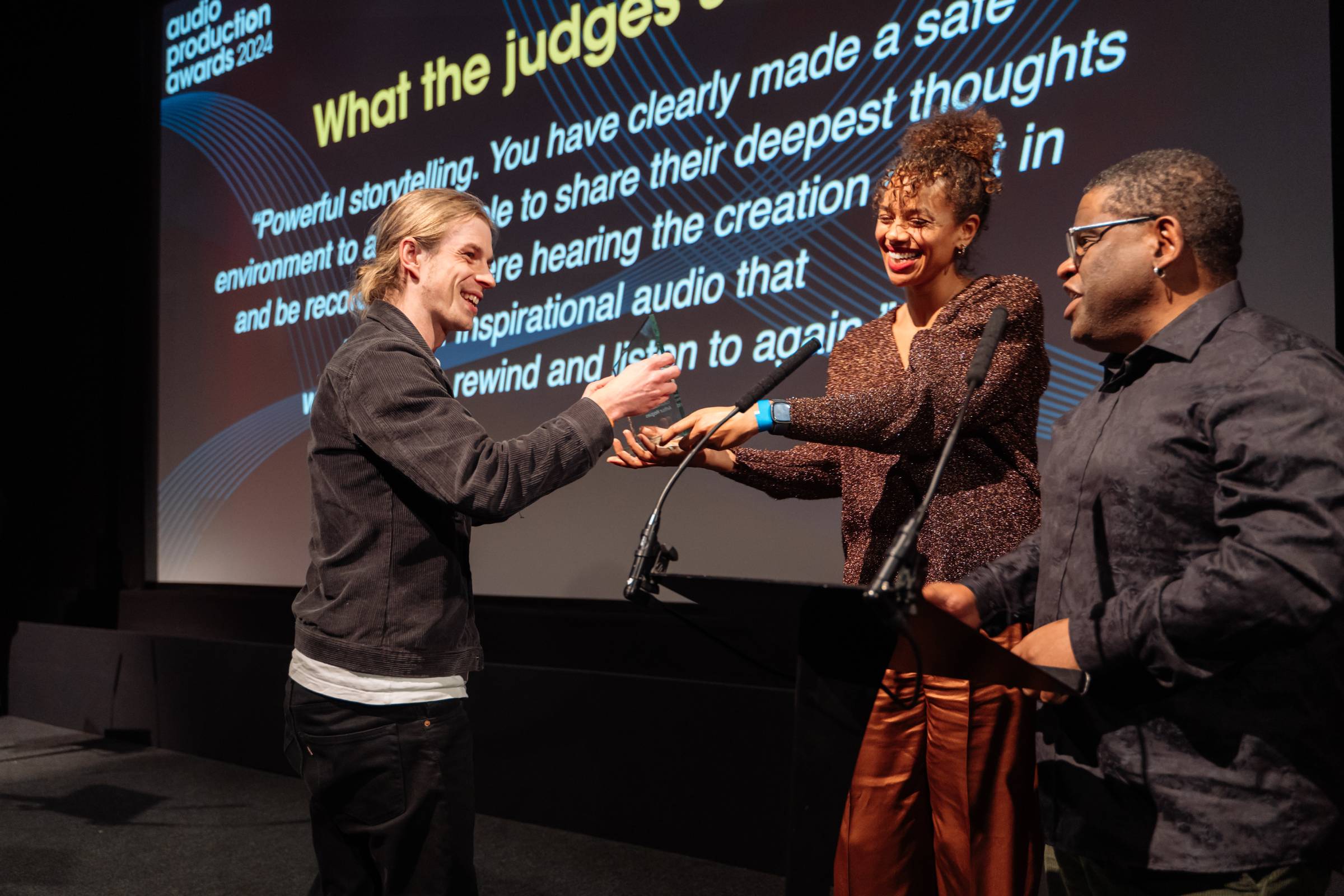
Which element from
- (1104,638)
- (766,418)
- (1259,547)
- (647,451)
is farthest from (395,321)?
(1259,547)

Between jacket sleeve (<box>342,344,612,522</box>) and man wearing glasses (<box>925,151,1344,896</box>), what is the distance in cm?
71

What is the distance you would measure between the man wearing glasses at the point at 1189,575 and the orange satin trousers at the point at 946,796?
0.34 m

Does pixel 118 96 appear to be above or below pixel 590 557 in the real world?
above

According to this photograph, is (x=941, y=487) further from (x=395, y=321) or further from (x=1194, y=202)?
(x=395, y=321)

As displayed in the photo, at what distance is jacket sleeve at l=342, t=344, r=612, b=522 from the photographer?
4.84 feet

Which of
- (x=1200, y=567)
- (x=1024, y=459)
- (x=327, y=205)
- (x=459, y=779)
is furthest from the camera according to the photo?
(x=327, y=205)

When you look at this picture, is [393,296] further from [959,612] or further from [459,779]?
[959,612]

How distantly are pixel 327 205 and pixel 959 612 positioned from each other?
3.67m

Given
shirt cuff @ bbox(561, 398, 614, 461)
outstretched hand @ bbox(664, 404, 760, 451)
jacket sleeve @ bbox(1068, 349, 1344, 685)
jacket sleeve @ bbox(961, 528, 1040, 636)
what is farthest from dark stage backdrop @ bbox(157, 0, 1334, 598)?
jacket sleeve @ bbox(1068, 349, 1344, 685)

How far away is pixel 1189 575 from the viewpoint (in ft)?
3.37

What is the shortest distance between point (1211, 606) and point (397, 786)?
3.57 feet

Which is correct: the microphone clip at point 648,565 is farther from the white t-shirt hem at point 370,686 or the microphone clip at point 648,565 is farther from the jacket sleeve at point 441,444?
the white t-shirt hem at point 370,686

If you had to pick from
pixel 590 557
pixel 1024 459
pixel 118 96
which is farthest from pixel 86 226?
pixel 1024 459

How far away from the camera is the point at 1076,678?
104 centimetres
